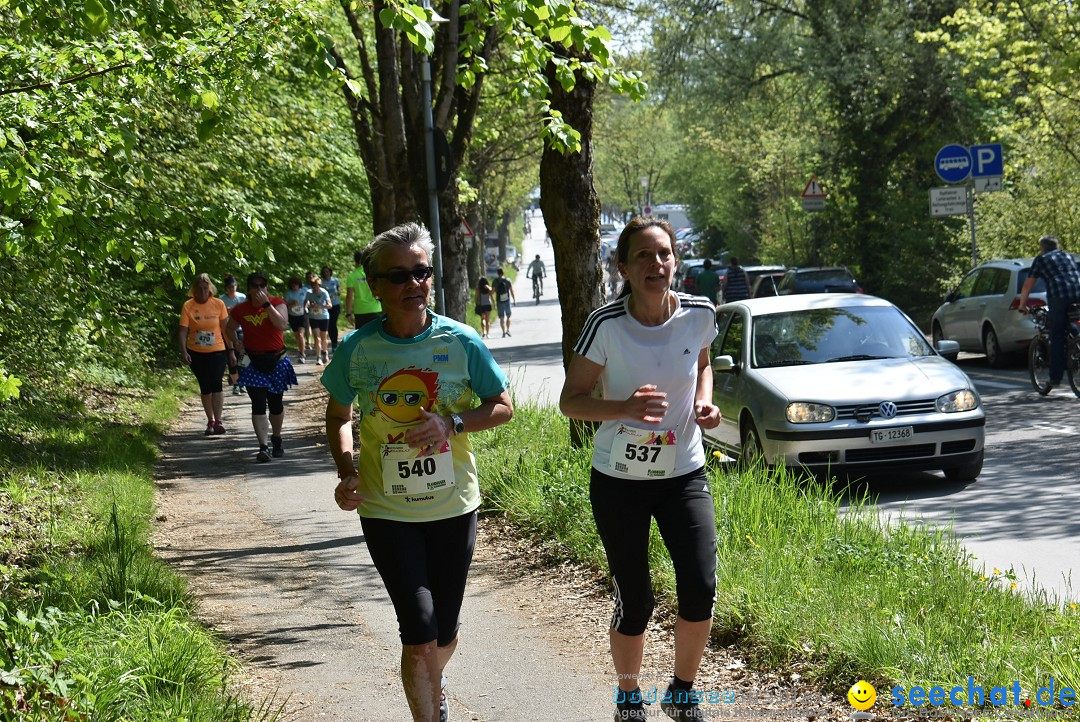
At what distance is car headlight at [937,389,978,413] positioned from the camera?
10.4 meters

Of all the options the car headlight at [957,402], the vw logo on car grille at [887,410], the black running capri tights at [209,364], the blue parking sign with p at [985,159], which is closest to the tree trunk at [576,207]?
the vw logo on car grille at [887,410]

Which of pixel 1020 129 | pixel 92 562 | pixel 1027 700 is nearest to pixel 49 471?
pixel 92 562

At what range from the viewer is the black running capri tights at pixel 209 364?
15484 millimetres

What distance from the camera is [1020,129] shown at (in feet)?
90.3

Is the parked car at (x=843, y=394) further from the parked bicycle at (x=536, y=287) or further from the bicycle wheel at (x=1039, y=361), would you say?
the parked bicycle at (x=536, y=287)

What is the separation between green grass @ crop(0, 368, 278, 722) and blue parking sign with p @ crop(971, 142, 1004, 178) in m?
15.4

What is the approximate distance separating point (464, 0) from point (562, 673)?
11.0m

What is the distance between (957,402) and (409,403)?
6960 millimetres

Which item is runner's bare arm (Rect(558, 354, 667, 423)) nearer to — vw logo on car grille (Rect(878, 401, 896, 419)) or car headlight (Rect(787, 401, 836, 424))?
car headlight (Rect(787, 401, 836, 424))

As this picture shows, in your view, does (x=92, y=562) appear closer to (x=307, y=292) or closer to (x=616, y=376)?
(x=616, y=376)

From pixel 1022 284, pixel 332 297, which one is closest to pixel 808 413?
pixel 1022 284

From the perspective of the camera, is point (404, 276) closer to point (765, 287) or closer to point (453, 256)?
point (453, 256)

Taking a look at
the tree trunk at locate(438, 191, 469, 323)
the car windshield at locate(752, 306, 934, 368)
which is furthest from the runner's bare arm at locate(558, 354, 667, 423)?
the tree trunk at locate(438, 191, 469, 323)

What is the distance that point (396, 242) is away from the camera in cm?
459
